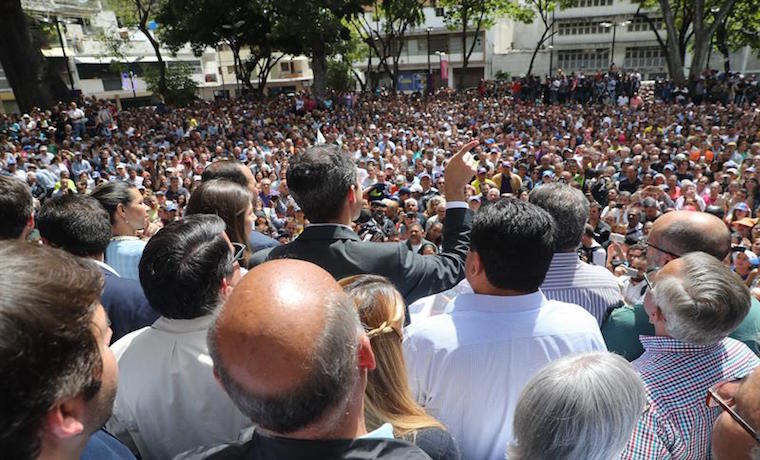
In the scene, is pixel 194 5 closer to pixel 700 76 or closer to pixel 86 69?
pixel 86 69

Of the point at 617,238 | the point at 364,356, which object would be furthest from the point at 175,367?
the point at 617,238

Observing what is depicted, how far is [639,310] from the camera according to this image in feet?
6.28

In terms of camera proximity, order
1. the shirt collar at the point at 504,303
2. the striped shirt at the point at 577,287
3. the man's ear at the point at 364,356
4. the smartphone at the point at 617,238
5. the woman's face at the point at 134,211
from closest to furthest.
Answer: the man's ear at the point at 364,356 < the shirt collar at the point at 504,303 < the striped shirt at the point at 577,287 < the woman's face at the point at 134,211 < the smartphone at the point at 617,238

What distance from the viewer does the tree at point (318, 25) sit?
2025 centimetres

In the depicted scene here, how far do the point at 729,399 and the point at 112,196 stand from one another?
2.65 metres

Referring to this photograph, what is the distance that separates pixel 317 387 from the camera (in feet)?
2.80

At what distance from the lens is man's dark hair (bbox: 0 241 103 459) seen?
2.30 feet

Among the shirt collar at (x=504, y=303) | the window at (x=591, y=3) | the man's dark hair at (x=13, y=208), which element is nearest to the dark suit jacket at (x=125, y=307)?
the man's dark hair at (x=13, y=208)

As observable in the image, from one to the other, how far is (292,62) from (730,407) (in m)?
47.6

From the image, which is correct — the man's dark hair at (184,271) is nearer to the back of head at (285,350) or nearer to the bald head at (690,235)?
the back of head at (285,350)

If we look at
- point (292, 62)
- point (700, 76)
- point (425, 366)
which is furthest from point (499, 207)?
point (292, 62)

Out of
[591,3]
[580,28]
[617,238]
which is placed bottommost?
[617,238]

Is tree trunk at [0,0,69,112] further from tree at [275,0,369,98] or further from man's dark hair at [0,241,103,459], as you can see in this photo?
man's dark hair at [0,241,103,459]

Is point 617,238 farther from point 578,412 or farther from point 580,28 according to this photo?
point 580,28
